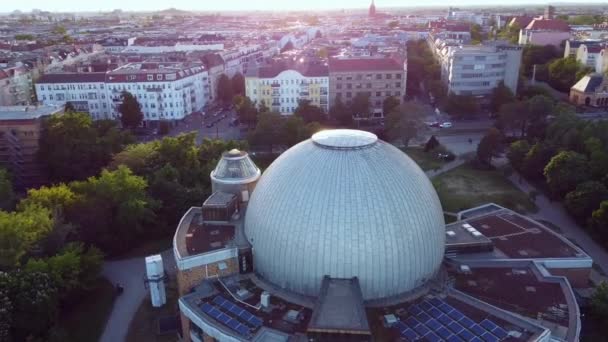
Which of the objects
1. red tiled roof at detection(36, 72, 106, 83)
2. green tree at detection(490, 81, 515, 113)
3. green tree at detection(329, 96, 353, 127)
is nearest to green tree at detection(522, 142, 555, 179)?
green tree at detection(490, 81, 515, 113)

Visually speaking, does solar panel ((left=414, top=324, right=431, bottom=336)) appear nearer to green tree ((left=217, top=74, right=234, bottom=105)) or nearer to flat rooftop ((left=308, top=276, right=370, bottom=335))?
flat rooftop ((left=308, top=276, right=370, bottom=335))

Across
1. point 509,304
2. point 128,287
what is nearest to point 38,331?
point 128,287

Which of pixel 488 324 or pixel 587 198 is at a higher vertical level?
pixel 488 324

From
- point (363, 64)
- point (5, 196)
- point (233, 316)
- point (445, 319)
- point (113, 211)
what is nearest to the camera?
point (445, 319)

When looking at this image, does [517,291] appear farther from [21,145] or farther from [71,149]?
[21,145]

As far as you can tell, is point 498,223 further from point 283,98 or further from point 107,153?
point 283,98

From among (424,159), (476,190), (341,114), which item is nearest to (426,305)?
(476,190)
